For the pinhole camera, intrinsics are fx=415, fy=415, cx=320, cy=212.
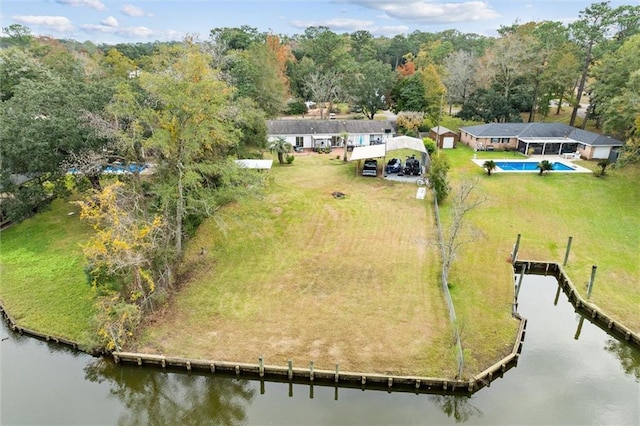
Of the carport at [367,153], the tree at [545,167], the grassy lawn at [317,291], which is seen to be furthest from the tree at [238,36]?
the tree at [545,167]

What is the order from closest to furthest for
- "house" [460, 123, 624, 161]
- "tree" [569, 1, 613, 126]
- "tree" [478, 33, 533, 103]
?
"house" [460, 123, 624, 161], "tree" [569, 1, 613, 126], "tree" [478, 33, 533, 103]

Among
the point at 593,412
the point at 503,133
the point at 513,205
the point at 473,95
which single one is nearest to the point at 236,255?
the point at 593,412

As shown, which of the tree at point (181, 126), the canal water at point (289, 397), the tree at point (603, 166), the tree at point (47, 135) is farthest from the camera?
the tree at point (603, 166)

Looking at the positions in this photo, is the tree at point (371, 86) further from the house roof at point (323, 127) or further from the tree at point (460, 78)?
the house roof at point (323, 127)

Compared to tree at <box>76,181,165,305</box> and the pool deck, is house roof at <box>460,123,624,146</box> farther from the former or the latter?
tree at <box>76,181,165,305</box>

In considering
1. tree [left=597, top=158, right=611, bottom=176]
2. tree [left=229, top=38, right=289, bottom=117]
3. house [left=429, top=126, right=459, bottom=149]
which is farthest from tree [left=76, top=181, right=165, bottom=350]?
tree [left=597, top=158, right=611, bottom=176]

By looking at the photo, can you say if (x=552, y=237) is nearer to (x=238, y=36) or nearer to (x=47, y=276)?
(x=47, y=276)

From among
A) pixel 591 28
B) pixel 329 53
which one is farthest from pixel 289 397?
pixel 329 53
